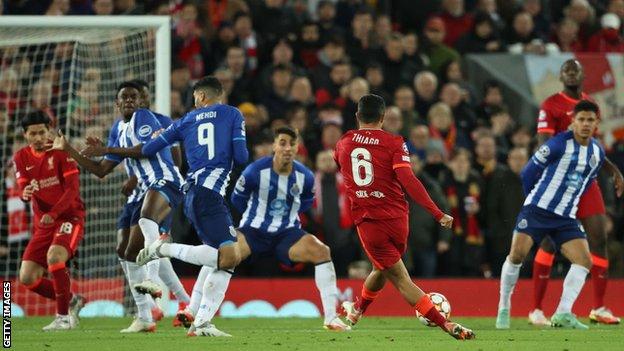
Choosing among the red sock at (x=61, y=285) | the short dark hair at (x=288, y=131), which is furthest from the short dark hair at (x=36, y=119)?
the short dark hair at (x=288, y=131)

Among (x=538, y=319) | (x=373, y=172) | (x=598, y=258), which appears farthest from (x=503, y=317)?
(x=373, y=172)

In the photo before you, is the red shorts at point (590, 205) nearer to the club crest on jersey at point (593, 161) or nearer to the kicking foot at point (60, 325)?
the club crest on jersey at point (593, 161)

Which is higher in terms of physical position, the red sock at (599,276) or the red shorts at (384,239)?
the red shorts at (384,239)

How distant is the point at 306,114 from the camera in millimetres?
16656

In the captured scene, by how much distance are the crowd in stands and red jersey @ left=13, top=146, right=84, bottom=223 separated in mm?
3591

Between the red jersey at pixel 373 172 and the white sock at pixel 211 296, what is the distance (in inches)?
47.8

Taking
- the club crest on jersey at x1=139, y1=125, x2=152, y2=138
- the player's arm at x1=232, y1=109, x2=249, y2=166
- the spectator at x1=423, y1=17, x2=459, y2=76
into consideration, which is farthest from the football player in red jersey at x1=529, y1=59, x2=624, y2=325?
the spectator at x1=423, y1=17, x2=459, y2=76

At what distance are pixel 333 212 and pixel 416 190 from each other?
5573mm

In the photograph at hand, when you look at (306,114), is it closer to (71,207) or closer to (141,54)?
(141,54)

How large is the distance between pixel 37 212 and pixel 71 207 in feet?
1.35

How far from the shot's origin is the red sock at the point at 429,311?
9.95 metres

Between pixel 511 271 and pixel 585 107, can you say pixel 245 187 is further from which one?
pixel 585 107

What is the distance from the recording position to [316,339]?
1047 centimetres

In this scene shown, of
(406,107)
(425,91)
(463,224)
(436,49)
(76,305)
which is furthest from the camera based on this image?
(436,49)
